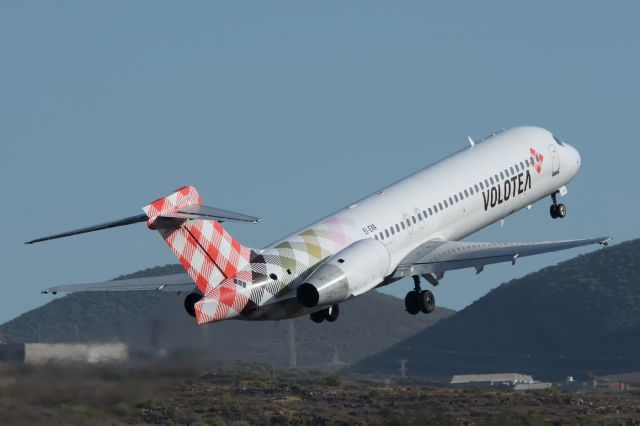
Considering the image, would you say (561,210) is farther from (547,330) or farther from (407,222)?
(547,330)

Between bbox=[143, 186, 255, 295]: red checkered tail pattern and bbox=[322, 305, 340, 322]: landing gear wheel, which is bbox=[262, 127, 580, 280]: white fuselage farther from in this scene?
bbox=[322, 305, 340, 322]: landing gear wheel

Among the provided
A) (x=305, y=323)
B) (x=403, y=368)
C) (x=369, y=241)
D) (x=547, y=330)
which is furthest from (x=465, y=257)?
(x=305, y=323)

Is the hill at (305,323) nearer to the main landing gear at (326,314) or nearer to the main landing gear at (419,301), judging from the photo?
the main landing gear at (419,301)

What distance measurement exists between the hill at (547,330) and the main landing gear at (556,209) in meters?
94.6

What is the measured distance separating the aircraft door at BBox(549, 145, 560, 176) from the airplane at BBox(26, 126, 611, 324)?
0.06 meters

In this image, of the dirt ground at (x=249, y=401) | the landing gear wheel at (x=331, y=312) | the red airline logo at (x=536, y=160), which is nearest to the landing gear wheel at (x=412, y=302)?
the landing gear wheel at (x=331, y=312)

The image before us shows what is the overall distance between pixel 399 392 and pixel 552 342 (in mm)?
94083

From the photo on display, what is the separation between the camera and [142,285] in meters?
49.6

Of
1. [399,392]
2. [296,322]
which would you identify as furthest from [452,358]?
[399,392]

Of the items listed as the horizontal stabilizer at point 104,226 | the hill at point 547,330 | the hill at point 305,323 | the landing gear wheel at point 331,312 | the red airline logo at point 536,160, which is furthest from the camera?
the hill at point 547,330

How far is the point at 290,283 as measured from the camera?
4788cm

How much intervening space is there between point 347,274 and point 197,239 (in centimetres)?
466

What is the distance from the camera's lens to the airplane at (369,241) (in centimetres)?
4606

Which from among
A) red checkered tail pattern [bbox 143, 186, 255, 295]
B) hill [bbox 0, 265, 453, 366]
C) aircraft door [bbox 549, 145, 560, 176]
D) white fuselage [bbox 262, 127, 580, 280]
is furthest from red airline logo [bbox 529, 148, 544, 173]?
hill [bbox 0, 265, 453, 366]
